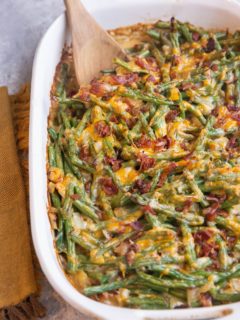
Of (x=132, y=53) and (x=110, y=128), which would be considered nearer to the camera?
(x=110, y=128)

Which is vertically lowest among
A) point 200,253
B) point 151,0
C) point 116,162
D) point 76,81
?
point 200,253

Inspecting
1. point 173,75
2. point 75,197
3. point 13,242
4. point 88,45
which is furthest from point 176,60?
point 13,242

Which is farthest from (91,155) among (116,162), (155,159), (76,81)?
(76,81)

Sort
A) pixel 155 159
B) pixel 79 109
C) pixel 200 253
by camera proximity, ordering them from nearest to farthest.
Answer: pixel 200 253, pixel 155 159, pixel 79 109

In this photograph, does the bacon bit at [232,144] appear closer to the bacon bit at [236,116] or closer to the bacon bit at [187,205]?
the bacon bit at [236,116]

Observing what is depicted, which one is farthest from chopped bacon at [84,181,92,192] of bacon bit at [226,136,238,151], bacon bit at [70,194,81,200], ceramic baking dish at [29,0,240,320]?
bacon bit at [226,136,238,151]

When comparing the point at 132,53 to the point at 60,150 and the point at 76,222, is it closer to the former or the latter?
the point at 60,150

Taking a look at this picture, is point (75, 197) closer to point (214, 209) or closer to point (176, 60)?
point (214, 209)

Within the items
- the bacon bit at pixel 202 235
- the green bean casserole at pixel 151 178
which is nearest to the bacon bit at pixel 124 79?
the green bean casserole at pixel 151 178
